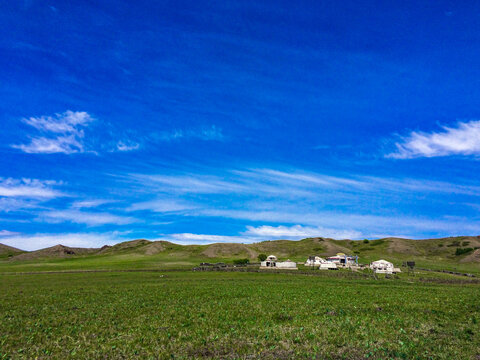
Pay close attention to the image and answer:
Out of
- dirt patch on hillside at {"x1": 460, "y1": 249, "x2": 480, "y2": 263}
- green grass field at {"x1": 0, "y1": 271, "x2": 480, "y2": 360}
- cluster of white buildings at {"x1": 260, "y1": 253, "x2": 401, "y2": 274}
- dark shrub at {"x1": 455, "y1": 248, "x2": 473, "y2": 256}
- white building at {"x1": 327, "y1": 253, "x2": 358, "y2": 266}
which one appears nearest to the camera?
green grass field at {"x1": 0, "y1": 271, "x2": 480, "y2": 360}

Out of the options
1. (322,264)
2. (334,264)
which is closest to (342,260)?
(334,264)

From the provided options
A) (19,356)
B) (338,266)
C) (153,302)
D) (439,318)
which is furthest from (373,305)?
(338,266)

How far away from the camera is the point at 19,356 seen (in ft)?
64.8

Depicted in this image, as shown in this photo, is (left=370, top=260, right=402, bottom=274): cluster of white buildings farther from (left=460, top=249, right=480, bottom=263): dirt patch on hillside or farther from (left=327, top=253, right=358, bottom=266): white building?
(left=460, top=249, right=480, bottom=263): dirt patch on hillside

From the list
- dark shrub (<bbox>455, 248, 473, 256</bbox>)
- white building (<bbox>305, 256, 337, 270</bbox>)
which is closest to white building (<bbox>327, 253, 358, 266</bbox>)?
white building (<bbox>305, 256, 337, 270</bbox>)

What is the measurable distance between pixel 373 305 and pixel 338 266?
331 ft

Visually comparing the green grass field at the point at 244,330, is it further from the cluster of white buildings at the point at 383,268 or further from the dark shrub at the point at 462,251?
the dark shrub at the point at 462,251

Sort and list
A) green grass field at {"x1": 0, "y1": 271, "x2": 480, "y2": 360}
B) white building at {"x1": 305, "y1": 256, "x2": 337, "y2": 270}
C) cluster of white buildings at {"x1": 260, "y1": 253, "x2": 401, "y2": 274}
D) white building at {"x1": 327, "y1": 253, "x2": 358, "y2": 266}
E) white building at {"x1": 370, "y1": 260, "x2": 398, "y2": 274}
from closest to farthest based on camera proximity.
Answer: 1. green grass field at {"x1": 0, "y1": 271, "x2": 480, "y2": 360}
2. white building at {"x1": 370, "y1": 260, "x2": 398, "y2": 274}
3. cluster of white buildings at {"x1": 260, "y1": 253, "x2": 401, "y2": 274}
4. white building at {"x1": 305, "y1": 256, "x2": 337, "y2": 270}
5. white building at {"x1": 327, "y1": 253, "x2": 358, "y2": 266}

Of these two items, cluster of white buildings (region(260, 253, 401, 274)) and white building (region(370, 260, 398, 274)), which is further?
cluster of white buildings (region(260, 253, 401, 274))

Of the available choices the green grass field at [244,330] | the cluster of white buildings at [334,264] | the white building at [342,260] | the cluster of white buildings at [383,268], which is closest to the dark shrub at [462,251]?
the cluster of white buildings at [334,264]

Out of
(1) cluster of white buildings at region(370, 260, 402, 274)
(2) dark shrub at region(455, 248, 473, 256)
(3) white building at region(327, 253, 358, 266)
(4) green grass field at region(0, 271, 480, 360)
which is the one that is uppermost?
(2) dark shrub at region(455, 248, 473, 256)

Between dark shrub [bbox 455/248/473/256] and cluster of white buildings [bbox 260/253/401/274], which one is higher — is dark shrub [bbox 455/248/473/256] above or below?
above

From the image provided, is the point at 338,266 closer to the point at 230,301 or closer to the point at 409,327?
the point at 230,301

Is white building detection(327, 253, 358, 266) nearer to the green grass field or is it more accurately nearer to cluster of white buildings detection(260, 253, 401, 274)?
cluster of white buildings detection(260, 253, 401, 274)
